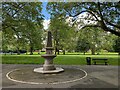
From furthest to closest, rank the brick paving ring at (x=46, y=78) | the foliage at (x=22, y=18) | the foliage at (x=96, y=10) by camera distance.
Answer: the foliage at (x=22, y=18)
the foliage at (x=96, y=10)
the brick paving ring at (x=46, y=78)

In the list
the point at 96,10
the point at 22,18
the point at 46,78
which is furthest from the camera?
the point at 22,18

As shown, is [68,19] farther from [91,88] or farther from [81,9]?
[91,88]

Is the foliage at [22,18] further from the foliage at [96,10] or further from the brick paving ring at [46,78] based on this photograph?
the brick paving ring at [46,78]

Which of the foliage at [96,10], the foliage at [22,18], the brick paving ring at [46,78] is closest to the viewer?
the brick paving ring at [46,78]

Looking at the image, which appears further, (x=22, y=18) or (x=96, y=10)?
(x=22, y=18)

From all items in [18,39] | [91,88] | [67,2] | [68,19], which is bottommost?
[91,88]

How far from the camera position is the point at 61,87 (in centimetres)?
782

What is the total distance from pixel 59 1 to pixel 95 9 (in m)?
3.00

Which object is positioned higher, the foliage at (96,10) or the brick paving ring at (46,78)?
the foliage at (96,10)

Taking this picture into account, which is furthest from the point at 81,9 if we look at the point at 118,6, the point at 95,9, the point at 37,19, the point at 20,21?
the point at 20,21

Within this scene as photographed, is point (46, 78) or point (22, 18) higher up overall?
point (22, 18)

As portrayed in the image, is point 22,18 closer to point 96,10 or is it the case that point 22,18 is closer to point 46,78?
point 96,10

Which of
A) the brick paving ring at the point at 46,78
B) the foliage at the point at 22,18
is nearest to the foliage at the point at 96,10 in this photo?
the foliage at the point at 22,18

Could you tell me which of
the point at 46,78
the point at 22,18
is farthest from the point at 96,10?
the point at 22,18
